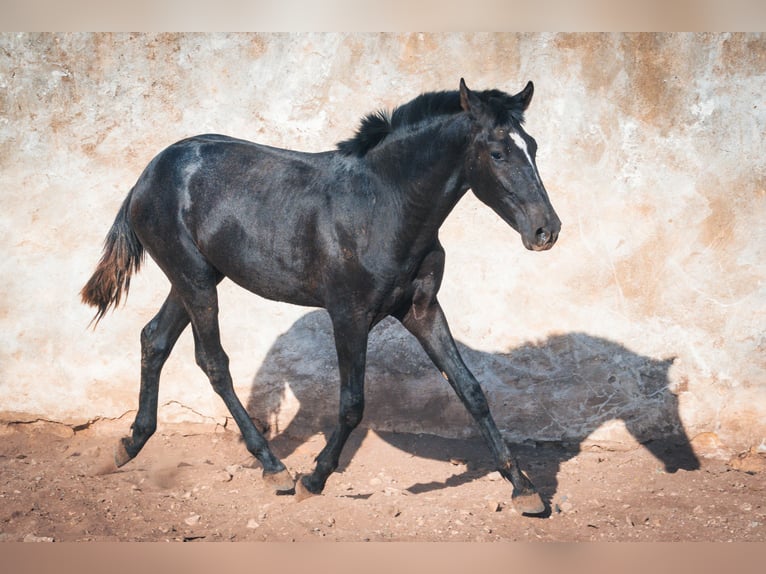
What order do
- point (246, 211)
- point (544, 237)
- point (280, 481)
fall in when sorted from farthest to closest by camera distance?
point (280, 481) < point (246, 211) < point (544, 237)

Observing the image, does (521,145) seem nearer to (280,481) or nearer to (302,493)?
(302,493)

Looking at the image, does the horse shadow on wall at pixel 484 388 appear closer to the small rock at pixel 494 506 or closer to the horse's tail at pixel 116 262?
the small rock at pixel 494 506

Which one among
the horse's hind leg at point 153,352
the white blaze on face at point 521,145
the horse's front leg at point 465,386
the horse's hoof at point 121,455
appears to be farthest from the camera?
the horse's hoof at point 121,455

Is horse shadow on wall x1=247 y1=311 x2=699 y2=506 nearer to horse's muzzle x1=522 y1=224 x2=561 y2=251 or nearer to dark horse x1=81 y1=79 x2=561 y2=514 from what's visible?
dark horse x1=81 y1=79 x2=561 y2=514

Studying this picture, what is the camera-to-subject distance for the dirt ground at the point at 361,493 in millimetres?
5176

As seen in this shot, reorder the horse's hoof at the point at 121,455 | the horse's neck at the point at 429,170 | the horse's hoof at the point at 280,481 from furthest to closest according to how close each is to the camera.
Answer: the horse's hoof at the point at 121,455, the horse's hoof at the point at 280,481, the horse's neck at the point at 429,170

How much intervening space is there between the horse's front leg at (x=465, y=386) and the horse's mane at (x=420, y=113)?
3.27 feet

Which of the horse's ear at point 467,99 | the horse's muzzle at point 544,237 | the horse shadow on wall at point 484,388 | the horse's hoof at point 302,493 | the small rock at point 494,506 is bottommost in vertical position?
the horse's hoof at point 302,493

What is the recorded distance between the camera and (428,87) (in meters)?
7.24

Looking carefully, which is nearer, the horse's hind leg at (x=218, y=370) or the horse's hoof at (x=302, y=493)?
the horse's hoof at (x=302, y=493)

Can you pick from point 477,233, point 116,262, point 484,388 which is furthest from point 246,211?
point 484,388

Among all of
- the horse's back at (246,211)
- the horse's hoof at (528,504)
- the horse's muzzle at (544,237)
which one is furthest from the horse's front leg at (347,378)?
the horse's muzzle at (544,237)

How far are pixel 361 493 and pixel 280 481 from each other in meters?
0.57

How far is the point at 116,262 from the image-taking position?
621 centimetres
